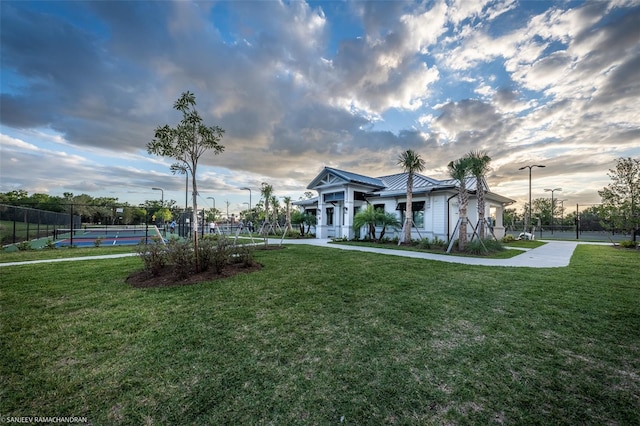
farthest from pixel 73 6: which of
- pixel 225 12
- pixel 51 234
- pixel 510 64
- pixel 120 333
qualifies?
pixel 51 234

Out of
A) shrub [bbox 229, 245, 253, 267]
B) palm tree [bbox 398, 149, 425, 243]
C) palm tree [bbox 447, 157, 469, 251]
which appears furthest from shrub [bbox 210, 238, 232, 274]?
palm tree [bbox 398, 149, 425, 243]

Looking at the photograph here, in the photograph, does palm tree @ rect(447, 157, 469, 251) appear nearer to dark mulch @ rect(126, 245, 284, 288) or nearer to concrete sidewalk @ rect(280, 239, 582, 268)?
concrete sidewalk @ rect(280, 239, 582, 268)

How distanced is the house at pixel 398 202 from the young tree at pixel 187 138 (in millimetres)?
13356

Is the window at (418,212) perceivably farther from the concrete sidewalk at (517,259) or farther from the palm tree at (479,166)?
the concrete sidewalk at (517,259)

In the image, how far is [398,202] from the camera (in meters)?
18.3

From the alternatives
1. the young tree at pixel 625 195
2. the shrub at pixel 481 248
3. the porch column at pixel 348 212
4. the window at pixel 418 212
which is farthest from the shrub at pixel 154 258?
the young tree at pixel 625 195

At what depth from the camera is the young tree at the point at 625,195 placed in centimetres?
1554

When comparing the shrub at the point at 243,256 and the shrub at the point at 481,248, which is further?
the shrub at the point at 481,248

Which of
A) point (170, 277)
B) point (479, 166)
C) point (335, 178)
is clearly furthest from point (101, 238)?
point (479, 166)

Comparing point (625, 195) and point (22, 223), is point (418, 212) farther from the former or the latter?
point (22, 223)

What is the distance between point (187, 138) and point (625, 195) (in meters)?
26.0

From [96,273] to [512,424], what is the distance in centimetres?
928

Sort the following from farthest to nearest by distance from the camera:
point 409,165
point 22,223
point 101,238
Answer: point 409,165 < point 101,238 < point 22,223

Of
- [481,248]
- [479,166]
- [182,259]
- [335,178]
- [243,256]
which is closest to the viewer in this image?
[182,259]
